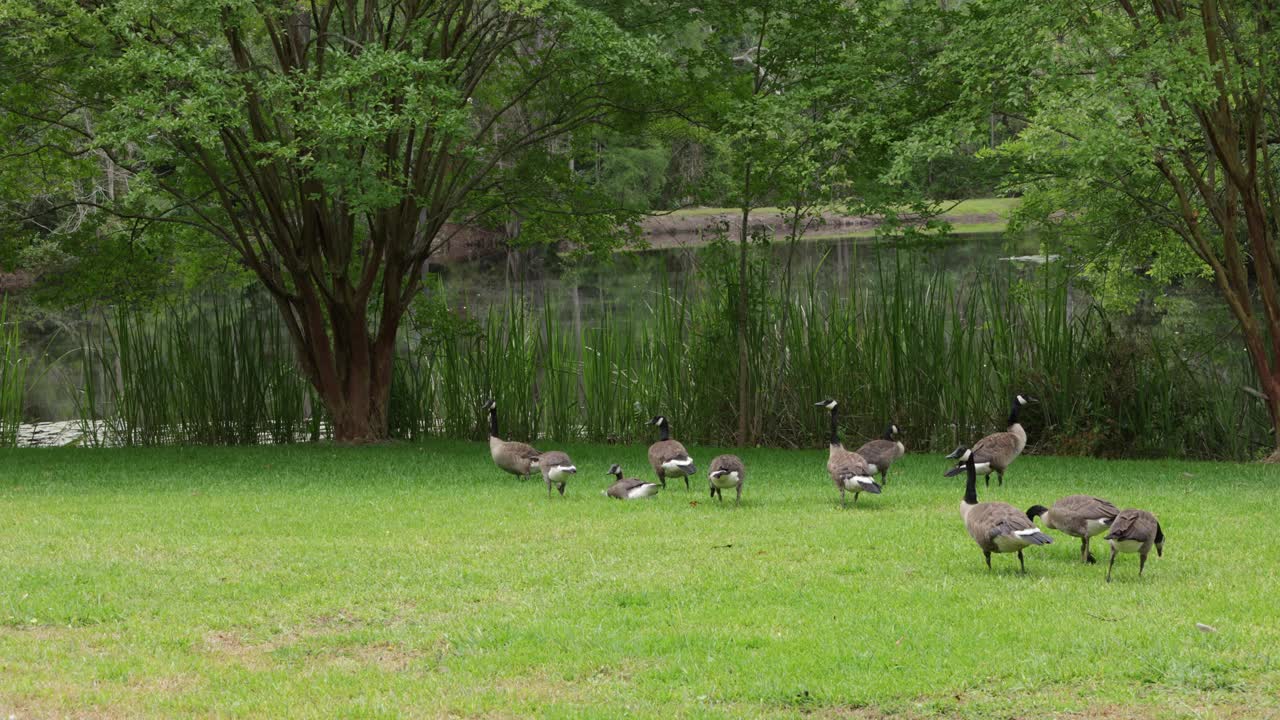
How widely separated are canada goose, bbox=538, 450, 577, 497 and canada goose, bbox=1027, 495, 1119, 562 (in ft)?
16.6

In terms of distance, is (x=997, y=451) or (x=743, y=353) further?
(x=743, y=353)

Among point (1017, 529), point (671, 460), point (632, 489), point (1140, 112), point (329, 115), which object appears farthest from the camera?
point (1140, 112)

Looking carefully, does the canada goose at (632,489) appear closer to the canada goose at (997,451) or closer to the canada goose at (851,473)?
the canada goose at (851,473)

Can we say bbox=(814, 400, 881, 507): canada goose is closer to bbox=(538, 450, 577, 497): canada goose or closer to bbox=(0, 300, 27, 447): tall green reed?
bbox=(538, 450, 577, 497): canada goose

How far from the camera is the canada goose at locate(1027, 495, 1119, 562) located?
8617mm

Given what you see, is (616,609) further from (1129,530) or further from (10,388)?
(10,388)

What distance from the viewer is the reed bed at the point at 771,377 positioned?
1725cm

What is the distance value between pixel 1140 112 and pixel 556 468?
307 inches

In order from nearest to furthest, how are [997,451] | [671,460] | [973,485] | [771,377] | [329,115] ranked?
[973,485]
[671,460]
[997,451]
[329,115]
[771,377]

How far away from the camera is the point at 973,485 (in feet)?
30.9

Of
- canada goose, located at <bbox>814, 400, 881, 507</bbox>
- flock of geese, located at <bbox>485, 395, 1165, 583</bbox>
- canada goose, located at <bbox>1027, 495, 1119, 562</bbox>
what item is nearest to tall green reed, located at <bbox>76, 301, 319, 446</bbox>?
flock of geese, located at <bbox>485, 395, 1165, 583</bbox>

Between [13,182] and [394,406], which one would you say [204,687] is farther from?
[13,182]

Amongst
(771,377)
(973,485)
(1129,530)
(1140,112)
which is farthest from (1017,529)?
(771,377)

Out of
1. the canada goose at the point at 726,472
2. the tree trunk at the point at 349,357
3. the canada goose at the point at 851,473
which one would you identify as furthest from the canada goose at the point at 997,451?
the tree trunk at the point at 349,357
